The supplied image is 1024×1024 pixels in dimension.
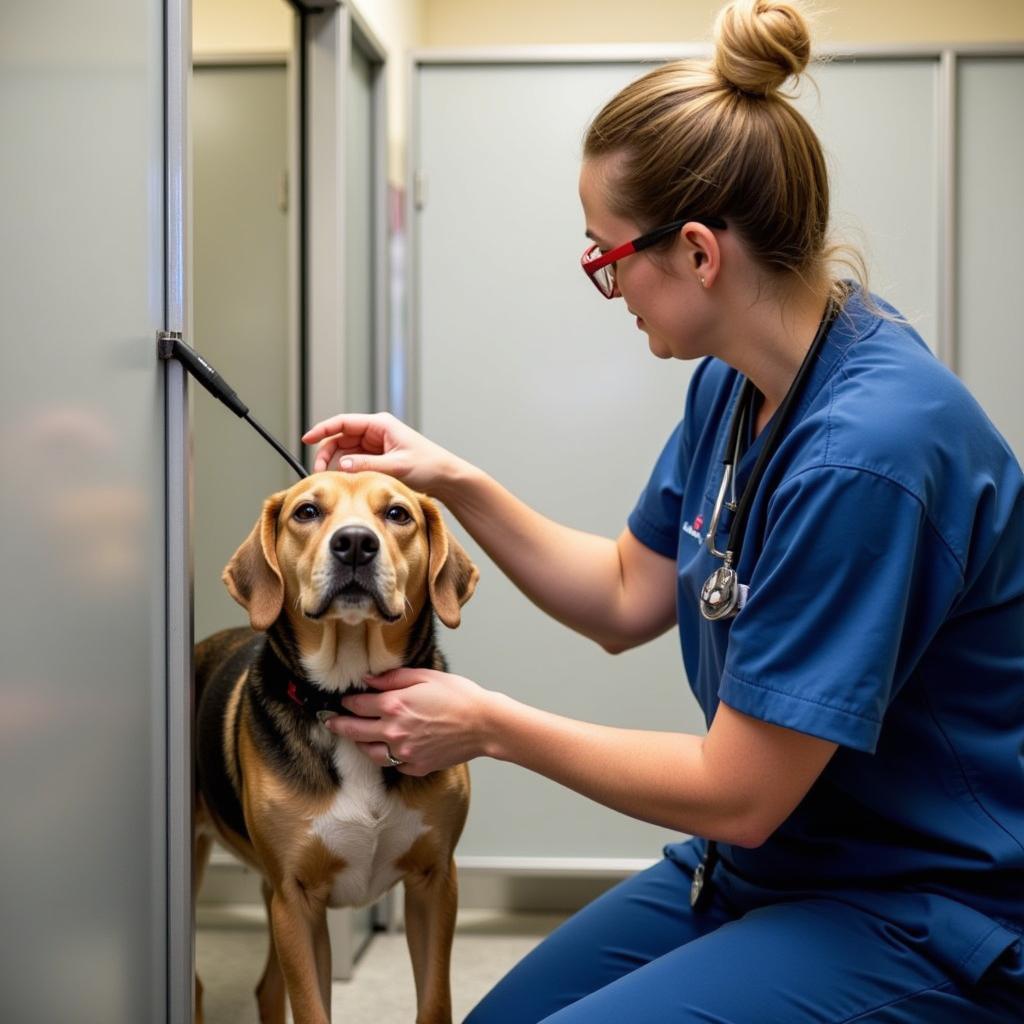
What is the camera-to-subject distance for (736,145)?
1354mm

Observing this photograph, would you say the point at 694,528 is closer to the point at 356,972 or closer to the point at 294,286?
the point at 294,286

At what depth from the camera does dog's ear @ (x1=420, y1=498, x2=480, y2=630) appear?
5.29 ft

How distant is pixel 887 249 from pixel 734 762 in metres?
1.86

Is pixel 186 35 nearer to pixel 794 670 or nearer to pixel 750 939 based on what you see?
pixel 794 670

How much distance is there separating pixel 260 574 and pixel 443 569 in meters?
0.24

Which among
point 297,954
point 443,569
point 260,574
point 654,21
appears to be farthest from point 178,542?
point 654,21

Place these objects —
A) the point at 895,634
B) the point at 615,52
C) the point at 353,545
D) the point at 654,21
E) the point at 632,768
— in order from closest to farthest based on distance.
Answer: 1. the point at 895,634
2. the point at 632,768
3. the point at 353,545
4. the point at 615,52
5. the point at 654,21

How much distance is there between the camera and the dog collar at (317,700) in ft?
5.15

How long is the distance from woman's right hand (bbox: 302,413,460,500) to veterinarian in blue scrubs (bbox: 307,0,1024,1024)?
0.36 metres

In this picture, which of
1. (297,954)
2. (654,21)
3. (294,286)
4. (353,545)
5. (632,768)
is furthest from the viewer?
(654,21)

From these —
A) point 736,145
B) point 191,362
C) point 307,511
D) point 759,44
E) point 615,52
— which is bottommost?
point 307,511

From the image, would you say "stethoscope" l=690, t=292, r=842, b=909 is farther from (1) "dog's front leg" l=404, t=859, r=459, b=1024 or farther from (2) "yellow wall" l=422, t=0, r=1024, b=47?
(2) "yellow wall" l=422, t=0, r=1024, b=47

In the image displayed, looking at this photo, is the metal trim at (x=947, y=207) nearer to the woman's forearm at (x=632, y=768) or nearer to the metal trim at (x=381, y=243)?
the metal trim at (x=381, y=243)

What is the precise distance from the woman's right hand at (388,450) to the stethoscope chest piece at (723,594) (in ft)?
1.72
